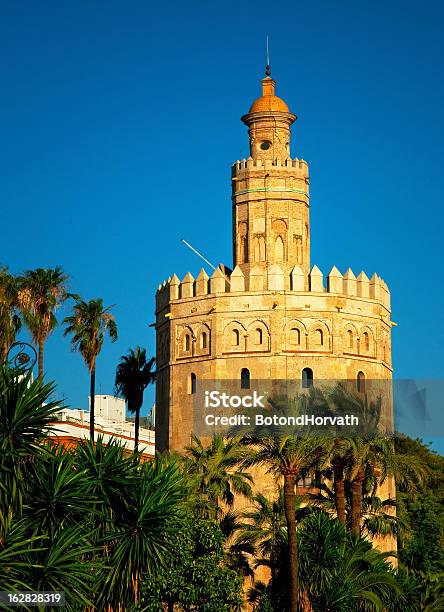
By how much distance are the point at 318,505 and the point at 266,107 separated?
1942 centimetres

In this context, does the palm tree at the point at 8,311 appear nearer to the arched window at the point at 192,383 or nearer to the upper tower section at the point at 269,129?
the arched window at the point at 192,383

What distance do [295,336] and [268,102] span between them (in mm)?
11549

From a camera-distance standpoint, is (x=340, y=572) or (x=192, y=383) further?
(x=192, y=383)

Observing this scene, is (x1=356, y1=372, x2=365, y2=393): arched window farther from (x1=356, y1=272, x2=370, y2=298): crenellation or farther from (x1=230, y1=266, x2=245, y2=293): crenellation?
(x1=230, y1=266, x2=245, y2=293): crenellation

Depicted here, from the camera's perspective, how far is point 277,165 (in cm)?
5653

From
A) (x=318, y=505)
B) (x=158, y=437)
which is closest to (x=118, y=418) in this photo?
(x=158, y=437)

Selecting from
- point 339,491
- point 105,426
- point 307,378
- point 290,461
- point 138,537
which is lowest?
point 138,537

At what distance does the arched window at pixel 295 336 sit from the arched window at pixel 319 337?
716mm

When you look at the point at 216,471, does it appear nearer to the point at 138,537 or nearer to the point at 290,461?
the point at 290,461

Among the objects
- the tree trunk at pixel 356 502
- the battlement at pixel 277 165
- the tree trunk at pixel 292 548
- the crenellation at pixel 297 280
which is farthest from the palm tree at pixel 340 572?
the battlement at pixel 277 165

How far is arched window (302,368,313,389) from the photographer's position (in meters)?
51.8

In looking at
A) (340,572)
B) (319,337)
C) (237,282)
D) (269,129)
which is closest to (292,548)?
(340,572)

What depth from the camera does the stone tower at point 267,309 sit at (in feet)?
171

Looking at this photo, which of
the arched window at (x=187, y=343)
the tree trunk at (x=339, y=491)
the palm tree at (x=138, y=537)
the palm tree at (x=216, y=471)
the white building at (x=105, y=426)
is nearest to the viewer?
the palm tree at (x=138, y=537)
